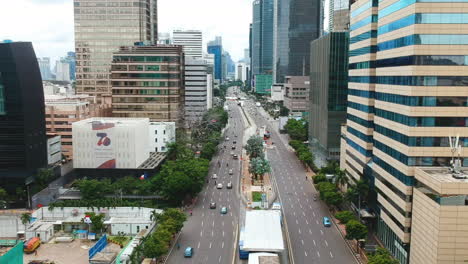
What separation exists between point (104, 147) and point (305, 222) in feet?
146

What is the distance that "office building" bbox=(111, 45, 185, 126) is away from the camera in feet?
407

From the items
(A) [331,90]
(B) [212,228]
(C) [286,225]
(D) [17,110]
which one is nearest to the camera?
(B) [212,228]

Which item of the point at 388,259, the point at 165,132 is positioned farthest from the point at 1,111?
the point at 388,259

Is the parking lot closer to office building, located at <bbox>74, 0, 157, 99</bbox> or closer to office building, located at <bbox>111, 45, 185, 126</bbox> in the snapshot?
office building, located at <bbox>111, 45, 185, 126</bbox>

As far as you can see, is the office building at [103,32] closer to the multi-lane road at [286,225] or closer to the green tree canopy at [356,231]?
the multi-lane road at [286,225]

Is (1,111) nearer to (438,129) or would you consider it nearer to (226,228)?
(226,228)

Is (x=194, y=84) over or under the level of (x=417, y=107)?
over

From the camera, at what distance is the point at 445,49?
49344 mm

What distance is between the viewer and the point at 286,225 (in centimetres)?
6950

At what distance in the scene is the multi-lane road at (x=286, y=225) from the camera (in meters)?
57.6

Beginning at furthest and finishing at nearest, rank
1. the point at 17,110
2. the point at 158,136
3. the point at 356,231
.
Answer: the point at 158,136, the point at 17,110, the point at 356,231

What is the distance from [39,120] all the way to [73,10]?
79.6m

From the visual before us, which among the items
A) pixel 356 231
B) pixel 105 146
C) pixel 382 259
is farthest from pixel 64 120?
pixel 382 259

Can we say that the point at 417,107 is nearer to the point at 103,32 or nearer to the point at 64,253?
the point at 64,253
